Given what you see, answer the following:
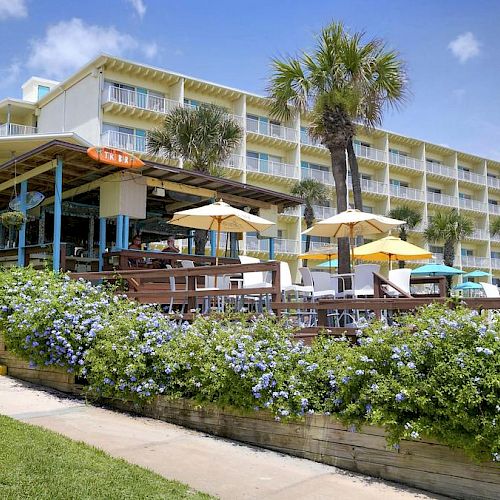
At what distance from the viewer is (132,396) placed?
6336mm

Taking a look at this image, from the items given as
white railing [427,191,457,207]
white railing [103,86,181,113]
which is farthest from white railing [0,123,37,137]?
white railing [427,191,457,207]

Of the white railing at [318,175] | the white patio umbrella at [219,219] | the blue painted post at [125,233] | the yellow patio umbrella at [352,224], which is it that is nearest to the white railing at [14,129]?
the white railing at [318,175]

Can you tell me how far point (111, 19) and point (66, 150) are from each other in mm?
4196

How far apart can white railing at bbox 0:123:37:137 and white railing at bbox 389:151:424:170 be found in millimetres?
28560

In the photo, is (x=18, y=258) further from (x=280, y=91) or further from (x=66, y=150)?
(x=280, y=91)

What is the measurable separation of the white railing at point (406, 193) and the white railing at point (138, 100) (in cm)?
2103

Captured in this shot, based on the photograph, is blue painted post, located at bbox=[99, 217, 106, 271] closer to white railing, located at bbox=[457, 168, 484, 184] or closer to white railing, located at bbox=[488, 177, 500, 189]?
white railing, located at bbox=[457, 168, 484, 184]

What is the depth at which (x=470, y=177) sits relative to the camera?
55.1 meters

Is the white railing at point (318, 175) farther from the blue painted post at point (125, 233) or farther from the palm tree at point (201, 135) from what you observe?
the blue painted post at point (125, 233)

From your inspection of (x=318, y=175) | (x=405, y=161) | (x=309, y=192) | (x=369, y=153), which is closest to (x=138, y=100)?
(x=309, y=192)

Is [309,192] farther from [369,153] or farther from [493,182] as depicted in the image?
[493,182]

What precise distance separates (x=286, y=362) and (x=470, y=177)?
54201 millimetres

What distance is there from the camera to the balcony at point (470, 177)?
54.1 meters

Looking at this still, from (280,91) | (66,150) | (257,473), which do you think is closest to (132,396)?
(257,473)
